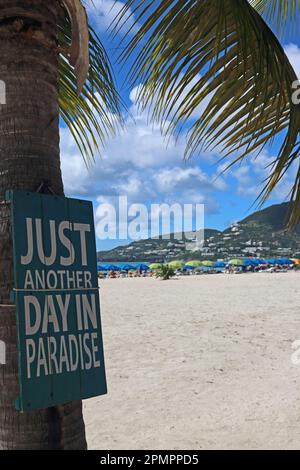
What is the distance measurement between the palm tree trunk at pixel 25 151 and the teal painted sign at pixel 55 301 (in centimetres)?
10

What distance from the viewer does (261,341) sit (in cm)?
883

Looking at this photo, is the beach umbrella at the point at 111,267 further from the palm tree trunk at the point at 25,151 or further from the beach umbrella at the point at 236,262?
the palm tree trunk at the point at 25,151

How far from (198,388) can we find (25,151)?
4.53 meters

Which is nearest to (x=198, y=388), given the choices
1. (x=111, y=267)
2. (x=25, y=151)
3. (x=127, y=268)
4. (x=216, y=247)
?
(x=25, y=151)

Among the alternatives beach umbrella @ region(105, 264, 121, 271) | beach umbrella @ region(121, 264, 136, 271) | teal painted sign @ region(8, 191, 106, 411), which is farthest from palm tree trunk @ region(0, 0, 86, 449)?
beach umbrella @ region(121, 264, 136, 271)

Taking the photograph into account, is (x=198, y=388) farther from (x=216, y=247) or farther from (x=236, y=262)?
(x=216, y=247)

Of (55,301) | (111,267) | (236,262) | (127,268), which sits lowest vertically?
(127,268)

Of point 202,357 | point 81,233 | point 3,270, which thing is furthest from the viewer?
point 202,357

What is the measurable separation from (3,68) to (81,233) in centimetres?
72

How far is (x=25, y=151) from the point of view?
6.39ft

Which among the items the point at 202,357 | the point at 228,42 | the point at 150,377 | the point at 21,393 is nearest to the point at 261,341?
the point at 202,357

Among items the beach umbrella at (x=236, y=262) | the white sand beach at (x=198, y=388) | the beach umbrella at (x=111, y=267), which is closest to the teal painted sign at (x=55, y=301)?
the white sand beach at (x=198, y=388)

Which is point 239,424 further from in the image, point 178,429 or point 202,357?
point 202,357

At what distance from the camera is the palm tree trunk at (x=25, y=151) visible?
73.3 inches
